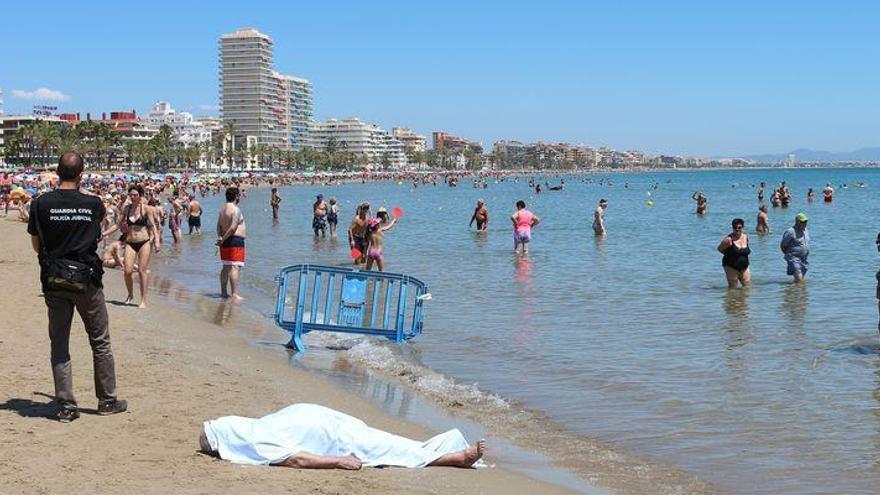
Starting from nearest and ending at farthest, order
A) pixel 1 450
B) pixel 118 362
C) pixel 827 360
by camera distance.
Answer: pixel 1 450, pixel 118 362, pixel 827 360

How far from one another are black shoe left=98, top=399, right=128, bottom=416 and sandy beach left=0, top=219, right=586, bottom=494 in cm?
6

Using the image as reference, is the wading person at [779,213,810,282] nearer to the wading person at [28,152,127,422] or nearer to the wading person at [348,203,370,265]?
the wading person at [348,203,370,265]

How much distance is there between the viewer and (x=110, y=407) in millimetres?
5918

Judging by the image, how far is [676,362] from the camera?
940 centimetres

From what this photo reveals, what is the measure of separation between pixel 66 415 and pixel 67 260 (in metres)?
0.96

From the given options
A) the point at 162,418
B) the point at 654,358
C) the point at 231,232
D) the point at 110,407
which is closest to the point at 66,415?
the point at 110,407

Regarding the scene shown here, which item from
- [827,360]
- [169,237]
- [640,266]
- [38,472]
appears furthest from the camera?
[169,237]

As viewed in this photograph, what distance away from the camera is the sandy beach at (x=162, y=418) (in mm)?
4758

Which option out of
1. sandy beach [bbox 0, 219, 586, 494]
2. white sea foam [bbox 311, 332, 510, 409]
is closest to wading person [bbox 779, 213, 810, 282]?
white sea foam [bbox 311, 332, 510, 409]

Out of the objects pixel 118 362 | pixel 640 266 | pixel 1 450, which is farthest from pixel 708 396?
pixel 640 266

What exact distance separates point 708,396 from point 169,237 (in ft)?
77.4

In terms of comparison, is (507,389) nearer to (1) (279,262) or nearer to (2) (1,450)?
(2) (1,450)

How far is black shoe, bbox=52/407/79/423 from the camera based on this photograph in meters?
5.67

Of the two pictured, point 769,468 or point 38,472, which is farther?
point 769,468
